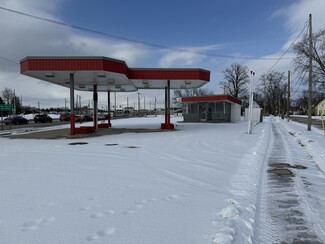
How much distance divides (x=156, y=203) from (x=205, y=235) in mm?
1426

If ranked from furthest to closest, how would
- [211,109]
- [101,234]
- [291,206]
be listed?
[211,109] → [291,206] → [101,234]

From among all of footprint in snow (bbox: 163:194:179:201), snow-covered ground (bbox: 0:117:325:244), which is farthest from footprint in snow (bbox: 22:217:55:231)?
footprint in snow (bbox: 163:194:179:201)

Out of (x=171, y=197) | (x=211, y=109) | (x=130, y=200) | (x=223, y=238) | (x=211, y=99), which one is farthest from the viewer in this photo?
(x=211, y=109)

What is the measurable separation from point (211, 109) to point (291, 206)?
1311 inches

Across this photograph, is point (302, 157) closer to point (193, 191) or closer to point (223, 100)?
point (193, 191)

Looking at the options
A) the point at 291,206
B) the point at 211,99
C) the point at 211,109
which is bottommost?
the point at 291,206

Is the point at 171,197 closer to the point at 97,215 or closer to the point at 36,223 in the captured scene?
the point at 97,215

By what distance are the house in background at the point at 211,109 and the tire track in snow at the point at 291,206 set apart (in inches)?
1126

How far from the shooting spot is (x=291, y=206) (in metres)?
4.83

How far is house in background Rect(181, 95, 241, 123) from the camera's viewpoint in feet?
120

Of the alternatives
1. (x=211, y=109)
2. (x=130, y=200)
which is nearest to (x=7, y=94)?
(x=211, y=109)

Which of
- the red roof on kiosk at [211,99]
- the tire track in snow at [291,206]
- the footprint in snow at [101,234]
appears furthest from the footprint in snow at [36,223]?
the red roof on kiosk at [211,99]

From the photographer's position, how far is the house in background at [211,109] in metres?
36.5

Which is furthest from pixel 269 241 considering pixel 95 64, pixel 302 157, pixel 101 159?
pixel 95 64
